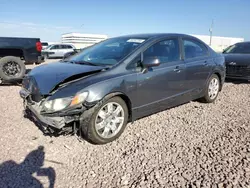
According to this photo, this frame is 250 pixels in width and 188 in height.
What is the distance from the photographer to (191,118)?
427 centimetres

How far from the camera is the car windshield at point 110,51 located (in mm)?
3707

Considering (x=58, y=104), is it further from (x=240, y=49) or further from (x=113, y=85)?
(x=240, y=49)

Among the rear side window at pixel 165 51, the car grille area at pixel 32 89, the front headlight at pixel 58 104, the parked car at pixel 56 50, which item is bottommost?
the front headlight at pixel 58 104

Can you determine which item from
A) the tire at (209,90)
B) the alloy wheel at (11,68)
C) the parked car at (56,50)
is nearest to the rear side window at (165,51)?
the tire at (209,90)

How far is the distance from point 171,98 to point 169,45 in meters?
0.99

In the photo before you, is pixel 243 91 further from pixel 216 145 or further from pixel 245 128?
pixel 216 145

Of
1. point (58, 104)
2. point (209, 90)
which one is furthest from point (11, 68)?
point (209, 90)

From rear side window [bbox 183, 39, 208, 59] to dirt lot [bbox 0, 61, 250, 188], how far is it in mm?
1270

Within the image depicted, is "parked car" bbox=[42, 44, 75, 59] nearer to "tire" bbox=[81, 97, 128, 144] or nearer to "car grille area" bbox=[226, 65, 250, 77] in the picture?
"car grille area" bbox=[226, 65, 250, 77]

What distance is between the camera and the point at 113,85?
320 centimetres

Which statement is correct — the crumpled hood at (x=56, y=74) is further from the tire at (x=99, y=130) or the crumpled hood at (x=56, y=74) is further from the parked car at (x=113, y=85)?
the tire at (x=99, y=130)

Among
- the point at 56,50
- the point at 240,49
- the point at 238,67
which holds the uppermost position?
the point at 56,50

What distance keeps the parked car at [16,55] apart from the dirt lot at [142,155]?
11.6ft

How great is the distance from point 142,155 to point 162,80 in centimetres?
143
